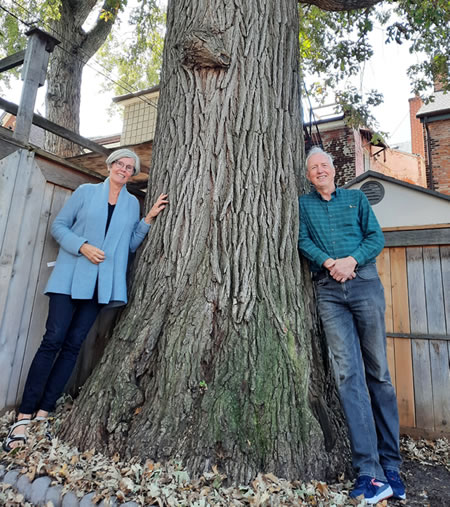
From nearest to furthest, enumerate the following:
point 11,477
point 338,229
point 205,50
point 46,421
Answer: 1. point 11,477
2. point 46,421
3. point 338,229
4. point 205,50

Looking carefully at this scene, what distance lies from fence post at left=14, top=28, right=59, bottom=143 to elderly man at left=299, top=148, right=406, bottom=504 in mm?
2000

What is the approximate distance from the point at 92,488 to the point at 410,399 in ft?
8.41

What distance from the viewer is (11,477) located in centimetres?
180

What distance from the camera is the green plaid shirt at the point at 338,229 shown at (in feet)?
7.57

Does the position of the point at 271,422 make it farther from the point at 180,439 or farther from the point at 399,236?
the point at 399,236

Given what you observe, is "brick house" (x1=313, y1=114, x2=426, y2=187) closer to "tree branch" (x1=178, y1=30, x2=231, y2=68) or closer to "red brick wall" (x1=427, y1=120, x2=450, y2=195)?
"red brick wall" (x1=427, y1=120, x2=450, y2=195)

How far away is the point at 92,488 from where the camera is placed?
1.69 metres

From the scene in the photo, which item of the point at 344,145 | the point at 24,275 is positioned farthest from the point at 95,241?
the point at 344,145

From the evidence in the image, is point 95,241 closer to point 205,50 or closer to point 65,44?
point 205,50

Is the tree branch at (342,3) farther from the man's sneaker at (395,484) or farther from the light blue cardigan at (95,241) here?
the man's sneaker at (395,484)

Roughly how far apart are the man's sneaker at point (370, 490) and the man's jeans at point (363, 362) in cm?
9

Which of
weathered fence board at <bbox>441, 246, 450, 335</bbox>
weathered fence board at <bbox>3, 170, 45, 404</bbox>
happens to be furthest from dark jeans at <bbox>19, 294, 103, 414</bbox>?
weathered fence board at <bbox>441, 246, 450, 335</bbox>

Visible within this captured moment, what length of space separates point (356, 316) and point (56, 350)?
188 centimetres

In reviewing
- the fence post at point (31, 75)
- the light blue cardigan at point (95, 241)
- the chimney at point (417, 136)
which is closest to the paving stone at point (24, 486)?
the light blue cardigan at point (95, 241)
